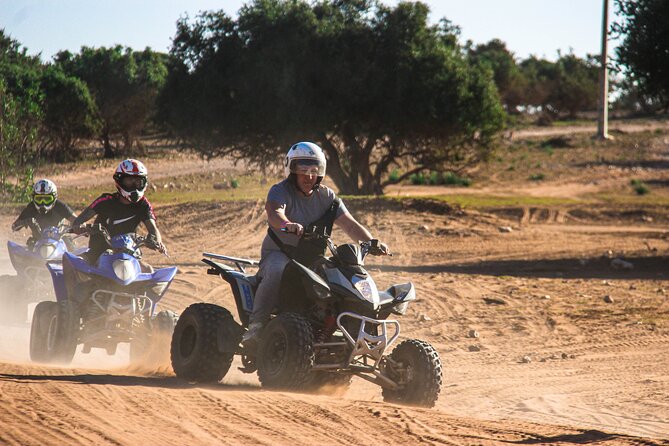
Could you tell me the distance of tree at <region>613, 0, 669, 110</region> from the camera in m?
21.8

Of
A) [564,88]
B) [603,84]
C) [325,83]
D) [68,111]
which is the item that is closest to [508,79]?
[564,88]

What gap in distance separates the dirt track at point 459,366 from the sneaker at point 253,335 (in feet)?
1.35

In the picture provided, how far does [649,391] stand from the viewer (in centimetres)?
1066

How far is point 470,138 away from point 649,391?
20.9 meters

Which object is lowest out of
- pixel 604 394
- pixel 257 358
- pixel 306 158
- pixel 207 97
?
pixel 604 394

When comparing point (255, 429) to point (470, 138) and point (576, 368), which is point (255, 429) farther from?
point (470, 138)

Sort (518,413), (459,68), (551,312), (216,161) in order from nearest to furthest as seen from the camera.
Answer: (518,413)
(551,312)
(459,68)
(216,161)

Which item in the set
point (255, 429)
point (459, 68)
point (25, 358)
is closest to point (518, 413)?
point (255, 429)

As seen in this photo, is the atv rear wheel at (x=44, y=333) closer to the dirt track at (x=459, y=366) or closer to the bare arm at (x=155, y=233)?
the dirt track at (x=459, y=366)

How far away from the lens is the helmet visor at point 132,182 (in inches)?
423

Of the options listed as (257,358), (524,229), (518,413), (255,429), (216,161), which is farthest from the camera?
(216,161)

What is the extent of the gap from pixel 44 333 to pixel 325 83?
19.6 metres

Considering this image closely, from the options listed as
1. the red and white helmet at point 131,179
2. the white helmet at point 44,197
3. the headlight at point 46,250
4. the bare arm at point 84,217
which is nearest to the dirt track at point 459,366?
the headlight at point 46,250

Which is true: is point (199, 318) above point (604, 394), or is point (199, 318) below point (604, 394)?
above
